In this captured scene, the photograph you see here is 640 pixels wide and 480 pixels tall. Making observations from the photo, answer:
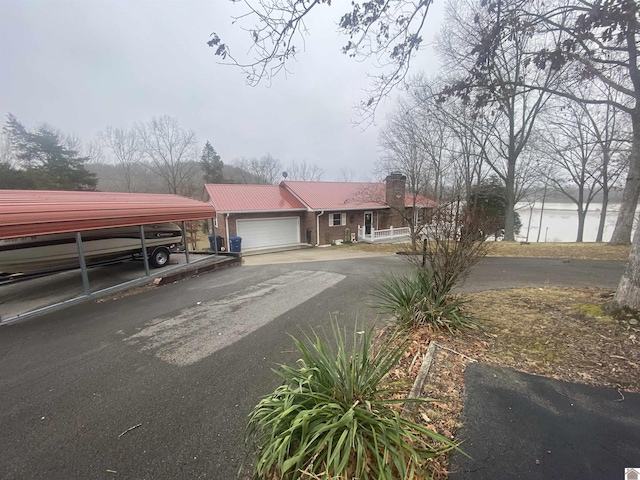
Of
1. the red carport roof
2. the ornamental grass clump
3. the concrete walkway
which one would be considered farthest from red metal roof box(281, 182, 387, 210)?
the ornamental grass clump

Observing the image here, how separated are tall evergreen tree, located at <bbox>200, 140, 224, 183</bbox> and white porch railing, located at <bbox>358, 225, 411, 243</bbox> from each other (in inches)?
995

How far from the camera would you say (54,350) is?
165 inches

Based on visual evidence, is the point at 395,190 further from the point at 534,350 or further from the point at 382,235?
the point at 534,350

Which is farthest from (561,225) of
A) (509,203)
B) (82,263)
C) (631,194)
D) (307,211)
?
(82,263)

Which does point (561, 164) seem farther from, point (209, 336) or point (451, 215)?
point (209, 336)

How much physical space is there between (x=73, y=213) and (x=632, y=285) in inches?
398

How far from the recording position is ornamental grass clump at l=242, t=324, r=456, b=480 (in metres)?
1.62

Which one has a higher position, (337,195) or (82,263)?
(337,195)

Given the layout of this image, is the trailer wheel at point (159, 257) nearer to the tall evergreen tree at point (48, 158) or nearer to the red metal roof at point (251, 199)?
the red metal roof at point (251, 199)

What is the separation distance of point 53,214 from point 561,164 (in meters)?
32.9

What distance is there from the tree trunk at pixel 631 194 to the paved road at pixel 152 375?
26.6 ft

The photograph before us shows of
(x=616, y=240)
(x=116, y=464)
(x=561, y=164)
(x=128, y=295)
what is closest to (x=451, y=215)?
(x=116, y=464)

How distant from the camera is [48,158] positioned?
29.5 metres

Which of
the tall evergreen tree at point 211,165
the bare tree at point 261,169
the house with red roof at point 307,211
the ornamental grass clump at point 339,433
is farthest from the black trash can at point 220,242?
the bare tree at point 261,169
